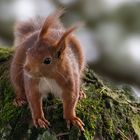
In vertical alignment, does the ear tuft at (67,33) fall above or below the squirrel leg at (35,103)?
above

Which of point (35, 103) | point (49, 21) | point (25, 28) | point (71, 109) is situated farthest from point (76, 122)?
point (25, 28)

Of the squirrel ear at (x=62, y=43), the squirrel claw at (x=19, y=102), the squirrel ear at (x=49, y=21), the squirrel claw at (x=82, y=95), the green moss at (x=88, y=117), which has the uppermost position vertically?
the squirrel ear at (x=49, y=21)

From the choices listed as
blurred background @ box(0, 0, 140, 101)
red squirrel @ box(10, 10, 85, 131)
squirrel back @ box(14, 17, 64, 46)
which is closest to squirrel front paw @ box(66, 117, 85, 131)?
red squirrel @ box(10, 10, 85, 131)

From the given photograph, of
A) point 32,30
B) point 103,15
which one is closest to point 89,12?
point 103,15

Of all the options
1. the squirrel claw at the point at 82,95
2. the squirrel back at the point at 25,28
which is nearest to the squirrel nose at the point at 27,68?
the squirrel claw at the point at 82,95

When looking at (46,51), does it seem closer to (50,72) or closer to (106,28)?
(50,72)

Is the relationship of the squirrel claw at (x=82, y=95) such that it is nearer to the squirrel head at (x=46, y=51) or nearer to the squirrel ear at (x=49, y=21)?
the squirrel head at (x=46, y=51)

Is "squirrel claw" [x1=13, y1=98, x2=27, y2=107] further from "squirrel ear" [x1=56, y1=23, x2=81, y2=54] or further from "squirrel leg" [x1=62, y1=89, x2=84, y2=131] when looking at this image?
"squirrel ear" [x1=56, y1=23, x2=81, y2=54]
